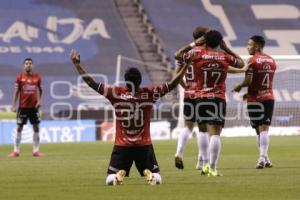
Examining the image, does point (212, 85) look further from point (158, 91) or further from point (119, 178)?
point (119, 178)

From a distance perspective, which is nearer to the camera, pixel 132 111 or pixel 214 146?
Result: pixel 132 111

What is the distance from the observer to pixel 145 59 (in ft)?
125

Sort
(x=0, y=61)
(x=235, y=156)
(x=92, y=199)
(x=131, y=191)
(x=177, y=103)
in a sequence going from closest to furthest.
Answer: (x=92, y=199) < (x=131, y=191) < (x=235, y=156) < (x=177, y=103) < (x=0, y=61)

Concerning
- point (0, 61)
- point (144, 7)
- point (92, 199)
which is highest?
point (144, 7)

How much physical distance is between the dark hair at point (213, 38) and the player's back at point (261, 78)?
260 cm

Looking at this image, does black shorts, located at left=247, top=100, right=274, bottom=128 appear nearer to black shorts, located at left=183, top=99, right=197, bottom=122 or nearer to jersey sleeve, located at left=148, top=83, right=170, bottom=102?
black shorts, located at left=183, top=99, right=197, bottom=122

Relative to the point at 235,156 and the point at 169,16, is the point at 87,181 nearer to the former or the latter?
the point at 235,156

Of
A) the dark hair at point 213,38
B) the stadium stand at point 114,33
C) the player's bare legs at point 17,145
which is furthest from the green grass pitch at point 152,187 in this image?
the stadium stand at point 114,33

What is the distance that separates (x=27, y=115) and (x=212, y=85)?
8.31 meters

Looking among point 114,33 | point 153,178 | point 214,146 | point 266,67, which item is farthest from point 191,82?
point 114,33

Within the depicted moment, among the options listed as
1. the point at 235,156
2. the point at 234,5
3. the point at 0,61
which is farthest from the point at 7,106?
the point at 235,156

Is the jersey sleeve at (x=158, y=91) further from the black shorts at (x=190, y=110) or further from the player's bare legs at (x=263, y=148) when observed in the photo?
the player's bare legs at (x=263, y=148)

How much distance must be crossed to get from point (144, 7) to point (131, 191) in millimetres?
29200

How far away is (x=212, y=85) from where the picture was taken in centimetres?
1334
